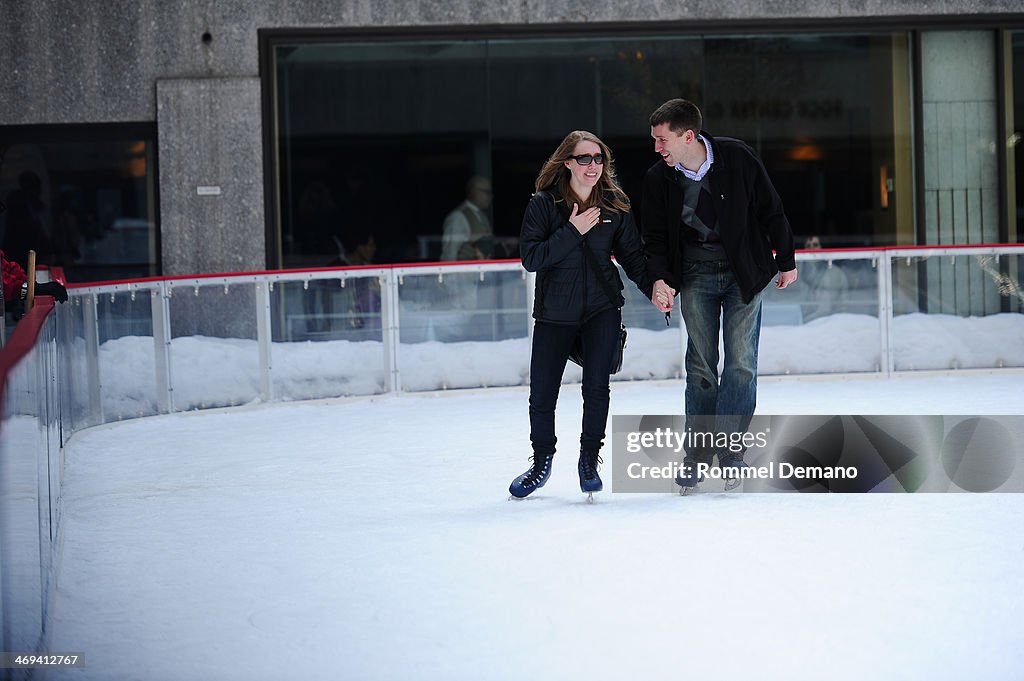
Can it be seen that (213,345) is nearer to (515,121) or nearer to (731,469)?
(731,469)

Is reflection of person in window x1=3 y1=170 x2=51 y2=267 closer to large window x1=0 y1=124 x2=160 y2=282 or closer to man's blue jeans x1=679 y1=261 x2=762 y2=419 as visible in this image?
large window x1=0 y1=124 x2=160 y2=282

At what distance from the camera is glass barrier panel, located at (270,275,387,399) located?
31.9ft

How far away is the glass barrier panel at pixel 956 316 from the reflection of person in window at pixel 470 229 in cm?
423

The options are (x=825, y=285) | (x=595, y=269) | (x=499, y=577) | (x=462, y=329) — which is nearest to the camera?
(x=499, y=577)

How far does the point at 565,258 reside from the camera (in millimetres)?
5660

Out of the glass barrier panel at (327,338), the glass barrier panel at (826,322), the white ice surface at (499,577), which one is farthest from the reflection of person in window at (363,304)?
the glass barrier panel at (826,322)

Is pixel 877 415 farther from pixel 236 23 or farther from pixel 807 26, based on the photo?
pixel 236 23

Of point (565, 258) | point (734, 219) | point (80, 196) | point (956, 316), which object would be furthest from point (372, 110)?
point (734, 219)

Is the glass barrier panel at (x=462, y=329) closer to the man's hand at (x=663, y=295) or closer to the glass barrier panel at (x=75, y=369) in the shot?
the glass barrier panel at (x=75, y=369)

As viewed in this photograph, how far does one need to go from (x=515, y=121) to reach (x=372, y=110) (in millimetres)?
1330

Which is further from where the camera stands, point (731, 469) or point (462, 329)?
point (462, 329)

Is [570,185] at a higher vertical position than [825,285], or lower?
higher

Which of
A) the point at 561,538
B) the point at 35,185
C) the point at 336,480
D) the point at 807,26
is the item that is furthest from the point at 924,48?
the point at 561,538

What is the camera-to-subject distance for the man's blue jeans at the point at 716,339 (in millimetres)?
5789
